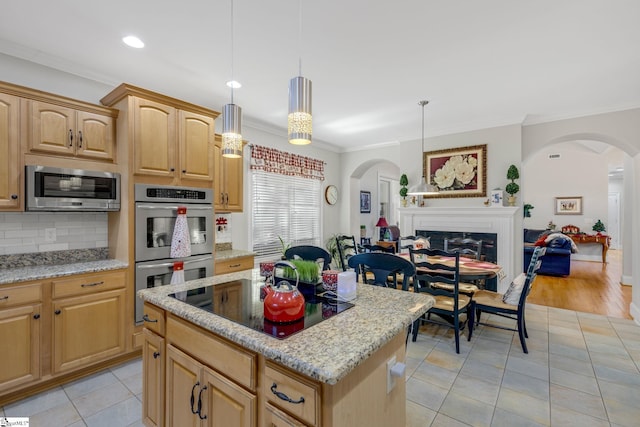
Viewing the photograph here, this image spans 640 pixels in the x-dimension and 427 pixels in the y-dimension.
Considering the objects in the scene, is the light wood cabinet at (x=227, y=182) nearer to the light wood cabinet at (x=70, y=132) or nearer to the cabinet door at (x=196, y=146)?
the cabinet door at (x=196, y=146)

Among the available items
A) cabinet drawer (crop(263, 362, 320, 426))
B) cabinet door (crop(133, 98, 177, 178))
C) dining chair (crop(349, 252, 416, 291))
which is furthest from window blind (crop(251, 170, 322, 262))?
cabinet drawer (crop(263, 362, 320, 426))

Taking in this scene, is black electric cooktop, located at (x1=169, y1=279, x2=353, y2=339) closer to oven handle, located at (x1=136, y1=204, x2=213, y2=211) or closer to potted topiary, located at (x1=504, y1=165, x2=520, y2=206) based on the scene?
oven handle, located at (x1=136, y1=204, x2=213, y2=211)

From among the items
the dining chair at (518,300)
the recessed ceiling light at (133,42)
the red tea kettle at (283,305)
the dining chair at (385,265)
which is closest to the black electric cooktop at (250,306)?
the red tea kettle at (283,305)

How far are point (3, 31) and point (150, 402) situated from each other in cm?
292

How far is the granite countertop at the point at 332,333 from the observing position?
0.94 meters

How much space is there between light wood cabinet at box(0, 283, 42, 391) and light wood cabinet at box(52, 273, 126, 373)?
11 cm

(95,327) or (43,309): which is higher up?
(43,309)

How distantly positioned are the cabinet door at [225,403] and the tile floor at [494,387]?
1.15 m

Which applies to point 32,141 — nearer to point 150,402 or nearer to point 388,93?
point 150,402

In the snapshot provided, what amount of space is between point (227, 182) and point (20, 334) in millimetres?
2282

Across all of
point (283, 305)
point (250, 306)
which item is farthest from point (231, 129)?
point (283, 305)

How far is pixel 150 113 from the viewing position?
9.20 ft

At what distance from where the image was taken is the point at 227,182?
3793 mm

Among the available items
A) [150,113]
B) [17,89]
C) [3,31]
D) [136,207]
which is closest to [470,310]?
[136,207]
